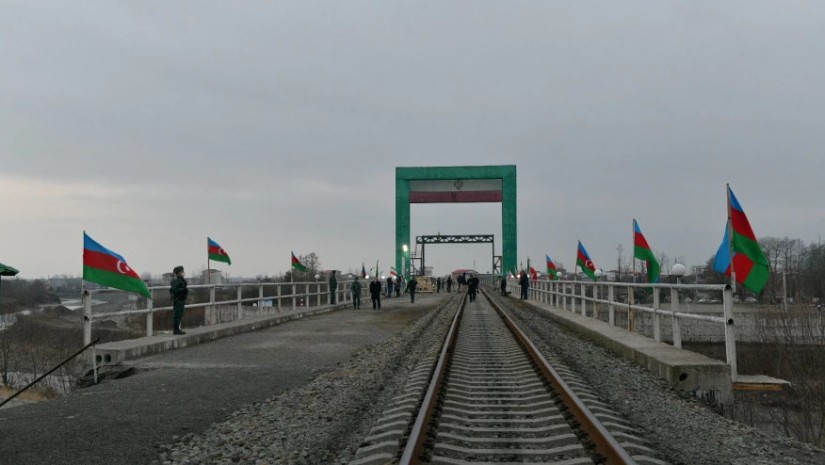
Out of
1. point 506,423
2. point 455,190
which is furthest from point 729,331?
point 455,190

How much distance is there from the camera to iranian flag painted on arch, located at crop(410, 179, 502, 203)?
50250 millimetres

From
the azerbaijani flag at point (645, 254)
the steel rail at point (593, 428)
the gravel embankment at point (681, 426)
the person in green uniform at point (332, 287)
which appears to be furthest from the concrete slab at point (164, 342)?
the azerbaijani flag at point (645, 254)

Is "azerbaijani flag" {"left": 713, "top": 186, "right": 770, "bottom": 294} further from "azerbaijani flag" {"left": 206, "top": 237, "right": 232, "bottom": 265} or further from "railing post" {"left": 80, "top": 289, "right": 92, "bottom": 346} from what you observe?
"azerbaijani flag" {"left": 206, "top": 237, "right": 232, "bottom": 265}

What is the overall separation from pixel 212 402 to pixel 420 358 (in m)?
4.42

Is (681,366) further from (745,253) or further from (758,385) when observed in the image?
(745,253)

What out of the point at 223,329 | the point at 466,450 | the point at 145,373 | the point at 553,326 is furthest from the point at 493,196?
the point at 466,450

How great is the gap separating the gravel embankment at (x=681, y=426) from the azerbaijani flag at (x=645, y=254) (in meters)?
5.43

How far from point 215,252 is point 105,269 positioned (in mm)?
7947

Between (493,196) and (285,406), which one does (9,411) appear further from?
(493,196)

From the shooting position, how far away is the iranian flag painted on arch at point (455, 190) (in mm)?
50250

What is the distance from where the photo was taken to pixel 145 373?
9.16 meters

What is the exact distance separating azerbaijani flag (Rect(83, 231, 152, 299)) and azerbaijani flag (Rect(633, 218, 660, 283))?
11058mm

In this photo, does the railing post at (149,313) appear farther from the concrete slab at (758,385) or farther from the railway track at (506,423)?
the concrete slab at (758,385)

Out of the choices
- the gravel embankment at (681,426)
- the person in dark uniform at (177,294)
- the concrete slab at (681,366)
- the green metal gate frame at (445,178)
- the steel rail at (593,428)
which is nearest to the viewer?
the steel rail at (593,428)
